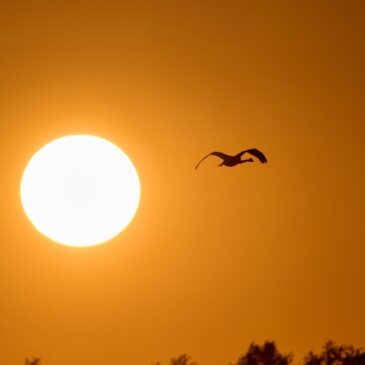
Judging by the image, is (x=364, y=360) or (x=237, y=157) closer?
(x=237, y=157)

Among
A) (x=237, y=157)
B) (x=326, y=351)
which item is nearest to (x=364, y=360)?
(x=326, y=351)

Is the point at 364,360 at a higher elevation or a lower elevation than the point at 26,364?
lower

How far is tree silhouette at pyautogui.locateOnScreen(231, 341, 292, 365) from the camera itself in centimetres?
5581

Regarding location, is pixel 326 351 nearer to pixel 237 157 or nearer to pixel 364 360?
pixel 364 360

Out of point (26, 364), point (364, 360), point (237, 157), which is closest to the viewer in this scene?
point (237, 157)

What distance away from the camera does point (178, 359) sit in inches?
2306

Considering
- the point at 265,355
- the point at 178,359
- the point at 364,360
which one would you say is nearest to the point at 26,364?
the point at 178,359

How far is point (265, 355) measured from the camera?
56.4 m

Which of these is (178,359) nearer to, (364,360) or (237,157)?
(364,360)

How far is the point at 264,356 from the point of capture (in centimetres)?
5641

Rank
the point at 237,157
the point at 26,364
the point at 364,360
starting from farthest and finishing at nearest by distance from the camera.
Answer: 1. the point at 26,364
2. the point at 364,360
3. the point at 237,157

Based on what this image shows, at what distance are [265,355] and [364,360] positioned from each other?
520cm

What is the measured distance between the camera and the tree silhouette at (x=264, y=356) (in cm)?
5581

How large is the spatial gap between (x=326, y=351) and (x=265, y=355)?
295 cm
